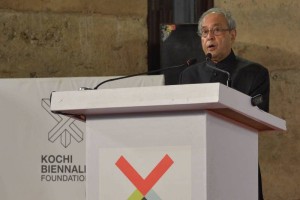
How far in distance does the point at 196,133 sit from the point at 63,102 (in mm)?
465

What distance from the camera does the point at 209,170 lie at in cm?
229

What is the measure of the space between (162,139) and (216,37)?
4.75 ft

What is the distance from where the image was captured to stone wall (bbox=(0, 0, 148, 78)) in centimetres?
541

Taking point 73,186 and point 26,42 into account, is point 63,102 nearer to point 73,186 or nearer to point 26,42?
point 73,186

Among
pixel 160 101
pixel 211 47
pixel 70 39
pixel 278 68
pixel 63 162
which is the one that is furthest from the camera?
pixel 70 39

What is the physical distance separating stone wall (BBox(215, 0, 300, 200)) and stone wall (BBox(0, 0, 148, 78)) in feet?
2.61

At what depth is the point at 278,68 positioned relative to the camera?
532 centimetres

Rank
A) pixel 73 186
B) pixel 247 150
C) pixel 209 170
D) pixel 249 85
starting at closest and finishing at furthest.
Answer: pixel 209 170 → pixel 247 150 → pixel 249 85 → pixel 73 186

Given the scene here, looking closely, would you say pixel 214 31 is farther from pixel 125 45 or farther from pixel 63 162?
pixel 125 45

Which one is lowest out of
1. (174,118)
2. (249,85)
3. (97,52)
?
(174,118)

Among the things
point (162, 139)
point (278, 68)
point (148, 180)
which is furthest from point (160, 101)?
point (278, 68)

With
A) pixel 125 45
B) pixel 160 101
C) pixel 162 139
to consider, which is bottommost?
pixel 162 139

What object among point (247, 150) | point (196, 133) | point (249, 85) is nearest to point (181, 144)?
point (196, 133)

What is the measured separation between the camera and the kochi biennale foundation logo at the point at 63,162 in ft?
14.5
